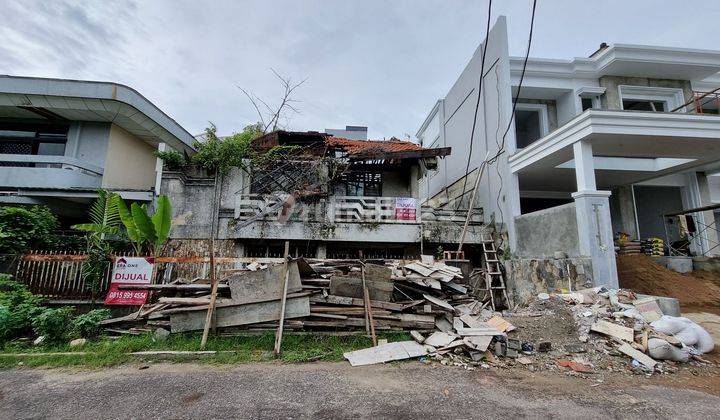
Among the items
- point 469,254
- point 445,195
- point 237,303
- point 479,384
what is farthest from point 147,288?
point 445,195

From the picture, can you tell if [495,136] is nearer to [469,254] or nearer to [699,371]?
[469,254]

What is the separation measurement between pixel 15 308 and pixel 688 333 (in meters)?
12.7

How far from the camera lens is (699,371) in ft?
15.8

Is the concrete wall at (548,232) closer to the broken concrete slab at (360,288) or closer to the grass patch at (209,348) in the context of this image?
the broken concrete slab at (360,288)

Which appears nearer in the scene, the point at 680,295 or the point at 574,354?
the point at 574,354

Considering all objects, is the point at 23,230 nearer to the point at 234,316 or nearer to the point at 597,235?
the point at 234,316

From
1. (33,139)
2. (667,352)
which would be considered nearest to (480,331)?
(667,352)

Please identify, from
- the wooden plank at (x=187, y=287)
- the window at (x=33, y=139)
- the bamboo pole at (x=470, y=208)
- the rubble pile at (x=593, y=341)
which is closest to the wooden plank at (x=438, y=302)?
the rubble pile at (x=593, y=341)

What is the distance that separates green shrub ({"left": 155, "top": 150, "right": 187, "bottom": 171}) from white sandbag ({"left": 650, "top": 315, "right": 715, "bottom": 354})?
42.6 feet

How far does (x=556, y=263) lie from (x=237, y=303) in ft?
25.3

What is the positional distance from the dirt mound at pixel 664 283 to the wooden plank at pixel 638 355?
171 inches

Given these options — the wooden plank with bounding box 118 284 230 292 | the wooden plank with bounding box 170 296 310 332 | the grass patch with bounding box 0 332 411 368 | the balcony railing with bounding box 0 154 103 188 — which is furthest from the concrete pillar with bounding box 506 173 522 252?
the balcony railing with bounding box 0 154 103 188

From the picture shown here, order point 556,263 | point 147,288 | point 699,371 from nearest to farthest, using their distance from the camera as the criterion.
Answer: point 699,371 → point 147,288 → point 556,263

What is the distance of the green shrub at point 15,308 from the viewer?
6.16 m
